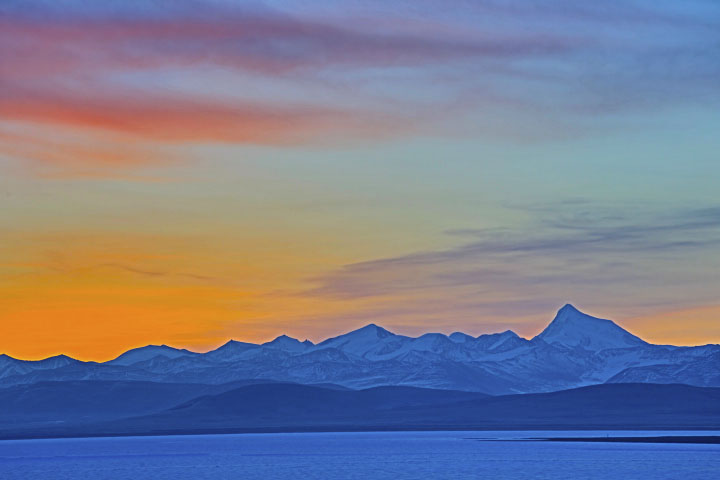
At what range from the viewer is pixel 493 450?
177000mm

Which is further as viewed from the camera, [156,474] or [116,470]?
[116,470]

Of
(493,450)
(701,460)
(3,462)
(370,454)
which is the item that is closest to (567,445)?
(493,450)

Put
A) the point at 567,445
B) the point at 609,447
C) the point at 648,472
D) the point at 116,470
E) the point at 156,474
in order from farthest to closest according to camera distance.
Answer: the point at 567,445 → the point at 609,447 → the point at 116,470 → the point at 156,474 → the point at 648,472

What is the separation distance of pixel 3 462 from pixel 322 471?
61922 millimetres

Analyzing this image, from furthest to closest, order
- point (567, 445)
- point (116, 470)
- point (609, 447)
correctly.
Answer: point (567, 445) < point (609, 447) < point (116, 470)

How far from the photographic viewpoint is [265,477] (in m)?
122

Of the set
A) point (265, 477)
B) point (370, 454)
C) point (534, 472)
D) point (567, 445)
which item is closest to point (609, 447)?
point (567, 445)

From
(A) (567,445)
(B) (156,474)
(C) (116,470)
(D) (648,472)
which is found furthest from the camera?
(A) (567,445)

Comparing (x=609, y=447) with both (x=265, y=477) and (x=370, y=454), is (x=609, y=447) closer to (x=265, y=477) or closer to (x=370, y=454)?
(x=370, y=454)

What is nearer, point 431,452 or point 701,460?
point 701,460

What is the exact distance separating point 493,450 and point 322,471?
174ft

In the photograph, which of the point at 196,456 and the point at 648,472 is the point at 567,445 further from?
the point at 648,472

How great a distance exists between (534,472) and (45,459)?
8568 cm

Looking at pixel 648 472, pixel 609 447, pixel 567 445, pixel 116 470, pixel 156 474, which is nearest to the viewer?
pixel 648 472
